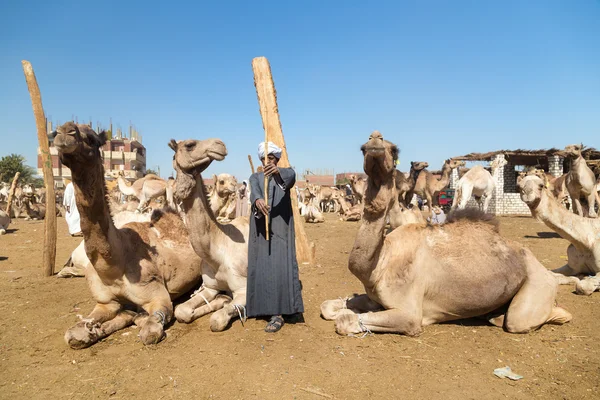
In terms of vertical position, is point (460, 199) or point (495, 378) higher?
point (460, 199)

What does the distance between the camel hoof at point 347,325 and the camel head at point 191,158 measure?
2.09 m

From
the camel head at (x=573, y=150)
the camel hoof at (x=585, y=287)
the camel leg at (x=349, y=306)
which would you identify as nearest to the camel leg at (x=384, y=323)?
the camel leg at (x=349, y=306)

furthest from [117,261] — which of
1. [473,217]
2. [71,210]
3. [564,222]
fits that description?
[71,210]

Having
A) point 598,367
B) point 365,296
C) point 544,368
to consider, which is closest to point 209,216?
point 365,296

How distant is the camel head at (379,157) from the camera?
3117 mm

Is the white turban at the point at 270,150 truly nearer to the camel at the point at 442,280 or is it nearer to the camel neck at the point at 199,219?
the camel neck at the point at 199,219

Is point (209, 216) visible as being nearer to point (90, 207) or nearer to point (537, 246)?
point (90, 207)

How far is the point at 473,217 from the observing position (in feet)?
14.4

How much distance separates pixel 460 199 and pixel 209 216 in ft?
46.5

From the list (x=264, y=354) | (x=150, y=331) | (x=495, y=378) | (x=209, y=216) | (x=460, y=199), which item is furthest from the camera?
(x=460, y=199)

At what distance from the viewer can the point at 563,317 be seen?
4281 mm

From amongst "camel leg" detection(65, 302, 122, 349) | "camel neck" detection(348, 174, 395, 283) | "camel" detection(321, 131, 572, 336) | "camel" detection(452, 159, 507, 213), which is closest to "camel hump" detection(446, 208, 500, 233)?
"camel" detection(321, 131, 572, 336)

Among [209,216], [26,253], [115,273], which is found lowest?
[26,253]

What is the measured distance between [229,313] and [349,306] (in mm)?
1397
